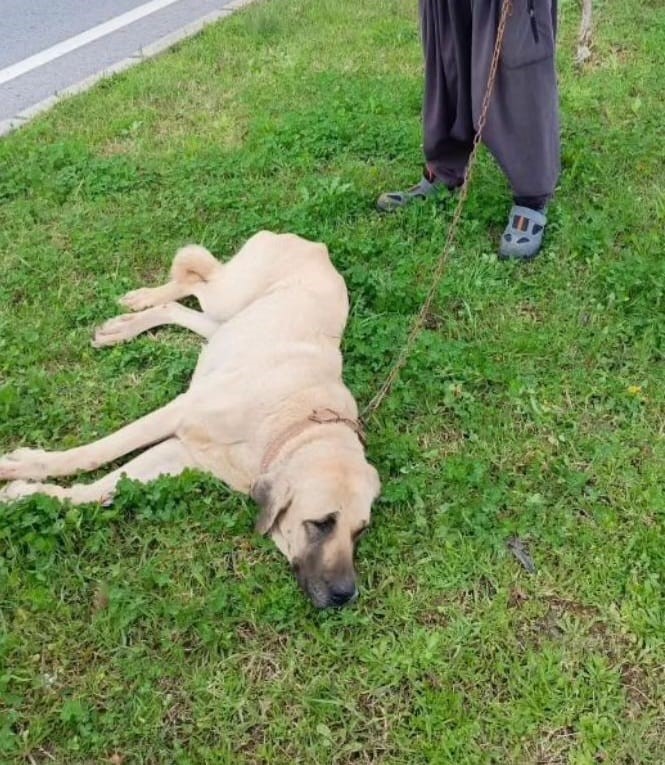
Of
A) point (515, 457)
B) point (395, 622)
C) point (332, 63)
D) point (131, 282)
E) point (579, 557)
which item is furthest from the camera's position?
point (332, 63)

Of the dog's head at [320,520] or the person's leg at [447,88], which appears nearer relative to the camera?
the dog's head at [320,520]

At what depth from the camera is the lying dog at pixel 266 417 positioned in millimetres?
3004

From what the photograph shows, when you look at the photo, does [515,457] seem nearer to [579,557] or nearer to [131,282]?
[579,557]

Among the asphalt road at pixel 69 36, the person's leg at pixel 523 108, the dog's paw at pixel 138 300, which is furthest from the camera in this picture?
the asphalt road at pixel 69 36

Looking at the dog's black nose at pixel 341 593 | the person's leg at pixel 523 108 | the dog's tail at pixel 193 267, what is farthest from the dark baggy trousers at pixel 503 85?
the dog's black nose at pixel 341 593

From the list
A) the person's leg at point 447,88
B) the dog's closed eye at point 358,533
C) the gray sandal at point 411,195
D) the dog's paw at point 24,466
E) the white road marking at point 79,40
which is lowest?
the white road marking at point 79,40

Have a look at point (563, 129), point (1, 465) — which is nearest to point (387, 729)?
point (1, 465)

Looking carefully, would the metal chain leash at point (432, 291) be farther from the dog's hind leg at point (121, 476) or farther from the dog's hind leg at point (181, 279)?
the dog's hind leg at point (181, 279)

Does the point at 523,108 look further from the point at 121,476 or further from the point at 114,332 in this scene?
the point at 121,476

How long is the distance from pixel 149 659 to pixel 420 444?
58.1 inches

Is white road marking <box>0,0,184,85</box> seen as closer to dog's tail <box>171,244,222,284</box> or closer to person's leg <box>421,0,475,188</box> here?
dog's tail <box>171,244,222,284</box>

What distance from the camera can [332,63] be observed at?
6.99m

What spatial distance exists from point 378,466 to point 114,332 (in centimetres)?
152

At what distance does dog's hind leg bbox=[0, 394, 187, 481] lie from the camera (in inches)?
133
